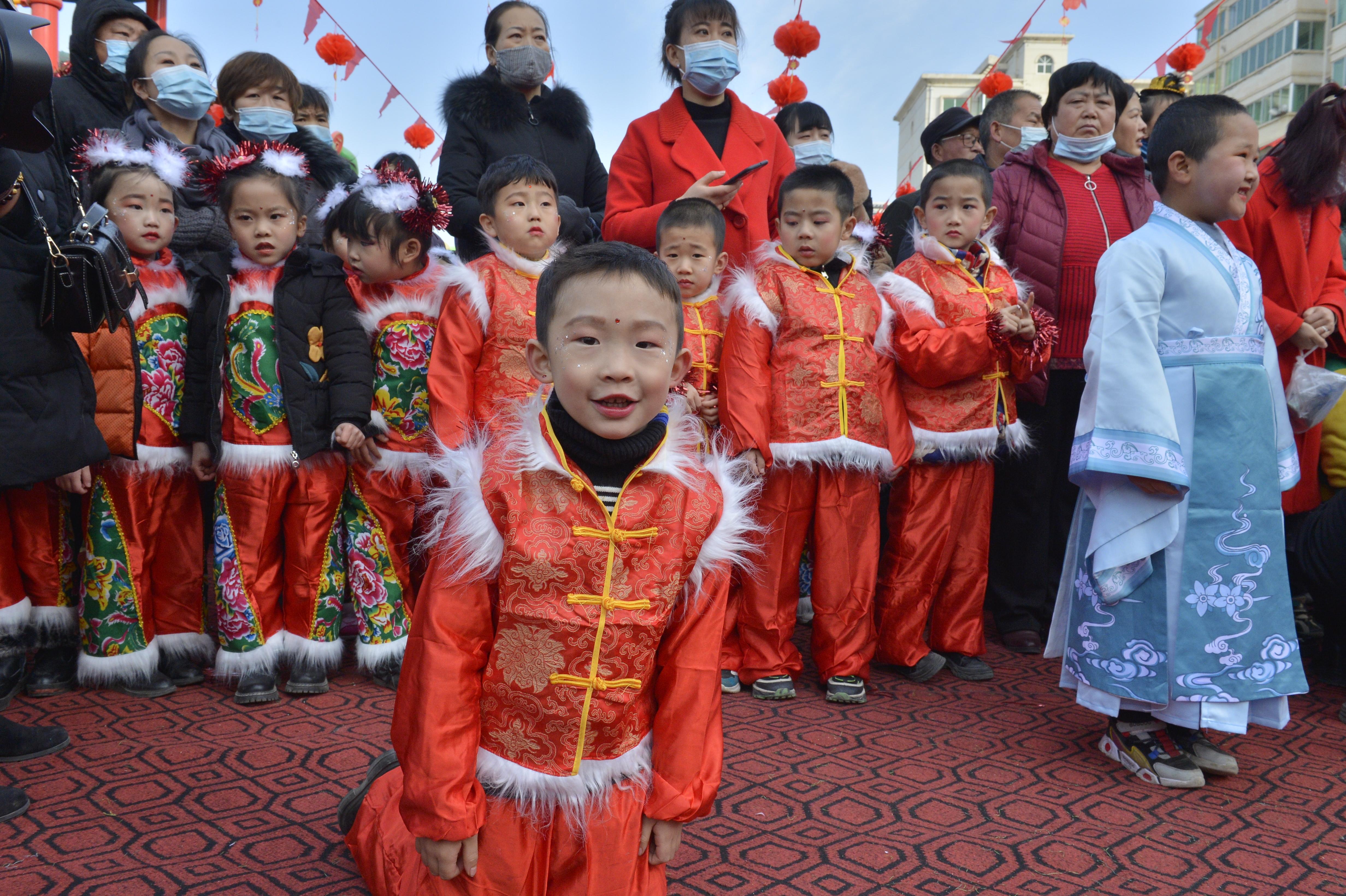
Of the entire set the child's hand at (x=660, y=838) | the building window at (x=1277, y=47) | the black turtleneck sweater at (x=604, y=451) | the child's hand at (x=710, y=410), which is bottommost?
the child's hand at (x=660, y=838)

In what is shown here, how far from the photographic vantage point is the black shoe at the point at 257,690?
9.70 feet

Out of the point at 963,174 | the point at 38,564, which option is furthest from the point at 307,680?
the point at 963,174

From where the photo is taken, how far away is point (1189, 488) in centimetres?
260

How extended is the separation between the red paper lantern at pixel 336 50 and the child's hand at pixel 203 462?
16.0 ft

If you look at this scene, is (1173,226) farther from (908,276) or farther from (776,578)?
(776,578)

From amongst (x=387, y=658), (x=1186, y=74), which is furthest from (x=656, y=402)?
(x=1186, y=74)

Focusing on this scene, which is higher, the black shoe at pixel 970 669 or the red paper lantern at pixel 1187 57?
the red paper lantern at pixel 1187 57

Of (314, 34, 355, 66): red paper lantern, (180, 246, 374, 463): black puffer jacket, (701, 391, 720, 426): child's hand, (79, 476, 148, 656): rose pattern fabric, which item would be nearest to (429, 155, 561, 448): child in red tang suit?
(180, 246, 374, 463): black puffer jacket

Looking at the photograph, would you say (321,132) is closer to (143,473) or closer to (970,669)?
(143,473)

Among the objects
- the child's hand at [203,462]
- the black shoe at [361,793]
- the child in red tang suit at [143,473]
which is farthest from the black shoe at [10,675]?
the black shoe at [361,793]

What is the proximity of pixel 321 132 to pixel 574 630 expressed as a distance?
394 cm

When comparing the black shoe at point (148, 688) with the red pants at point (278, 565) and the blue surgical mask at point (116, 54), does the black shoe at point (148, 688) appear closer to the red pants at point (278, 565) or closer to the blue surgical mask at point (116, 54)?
the red pants at point (278, 565)

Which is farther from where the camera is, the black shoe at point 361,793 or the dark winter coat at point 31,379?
the dark winter coat at point 31,379

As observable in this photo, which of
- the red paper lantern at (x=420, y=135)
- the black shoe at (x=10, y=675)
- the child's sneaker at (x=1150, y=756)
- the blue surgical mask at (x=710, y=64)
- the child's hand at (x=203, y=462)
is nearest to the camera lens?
the child's sneaker at (x=1150, y=756)
